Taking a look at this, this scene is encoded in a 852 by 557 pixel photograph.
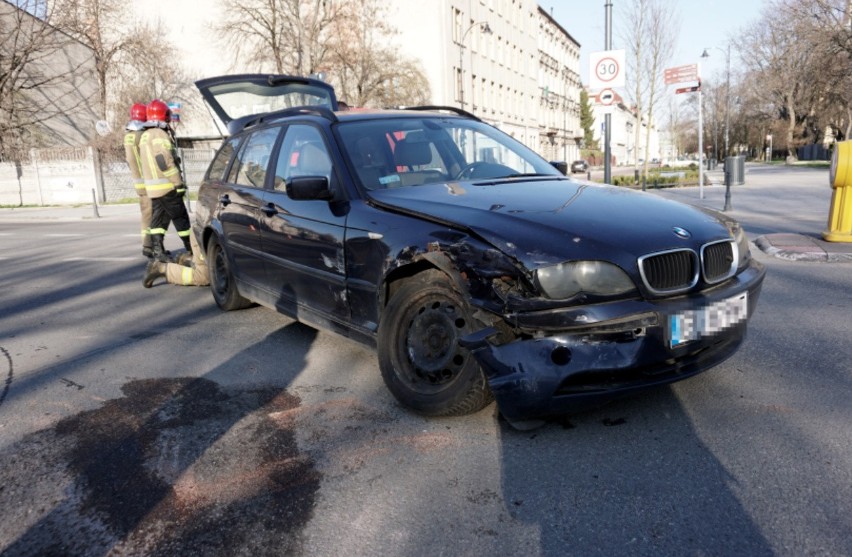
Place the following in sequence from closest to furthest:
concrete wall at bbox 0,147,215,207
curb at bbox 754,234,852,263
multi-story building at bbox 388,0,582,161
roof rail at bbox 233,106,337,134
A: roof rail at bbox 233,106,337,134, curb at bbox 754,234,852,263, concrete wall at bbox 0,147,215,207, multi-story building at bbox 388,0,582,161

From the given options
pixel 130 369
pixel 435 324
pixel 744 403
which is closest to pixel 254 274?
pixel 130 369

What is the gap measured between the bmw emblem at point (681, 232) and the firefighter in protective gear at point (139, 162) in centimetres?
711

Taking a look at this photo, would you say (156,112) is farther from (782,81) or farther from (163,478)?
(782,81)

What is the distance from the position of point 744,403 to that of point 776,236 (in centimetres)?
719

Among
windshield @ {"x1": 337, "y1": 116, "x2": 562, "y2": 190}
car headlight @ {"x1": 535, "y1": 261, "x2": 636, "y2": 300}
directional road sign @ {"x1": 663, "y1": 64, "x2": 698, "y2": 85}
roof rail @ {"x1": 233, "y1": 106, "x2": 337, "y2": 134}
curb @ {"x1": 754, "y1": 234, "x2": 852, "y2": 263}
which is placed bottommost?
curb @ {"x1": 754, "y1": 234, "x2": 852, "y2": 263}

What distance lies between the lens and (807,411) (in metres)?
3.51

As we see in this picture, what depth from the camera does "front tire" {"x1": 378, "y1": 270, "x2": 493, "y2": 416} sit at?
336 cm

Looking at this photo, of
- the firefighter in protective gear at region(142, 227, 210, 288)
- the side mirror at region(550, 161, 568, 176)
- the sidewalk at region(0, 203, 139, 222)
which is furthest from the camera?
the sidewalk at region(0, 203, 139, 222)

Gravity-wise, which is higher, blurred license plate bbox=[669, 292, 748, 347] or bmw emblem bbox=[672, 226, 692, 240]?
bmw emblem bbox=[672, 226, 692, 240]

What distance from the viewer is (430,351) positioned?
3.53 meters

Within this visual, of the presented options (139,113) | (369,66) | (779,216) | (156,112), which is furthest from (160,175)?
(369,66)

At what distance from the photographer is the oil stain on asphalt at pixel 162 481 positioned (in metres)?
2.58

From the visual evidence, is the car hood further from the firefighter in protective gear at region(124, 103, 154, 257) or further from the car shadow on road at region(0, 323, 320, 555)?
the firefighter in protective gear at region(124, 103, 154, 257)

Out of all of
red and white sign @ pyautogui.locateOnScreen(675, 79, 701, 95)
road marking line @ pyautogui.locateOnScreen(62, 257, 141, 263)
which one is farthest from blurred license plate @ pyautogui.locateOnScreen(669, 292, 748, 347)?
red and white sign @ pyautogui.locateOnScreen(675, 79, 701, 95)
